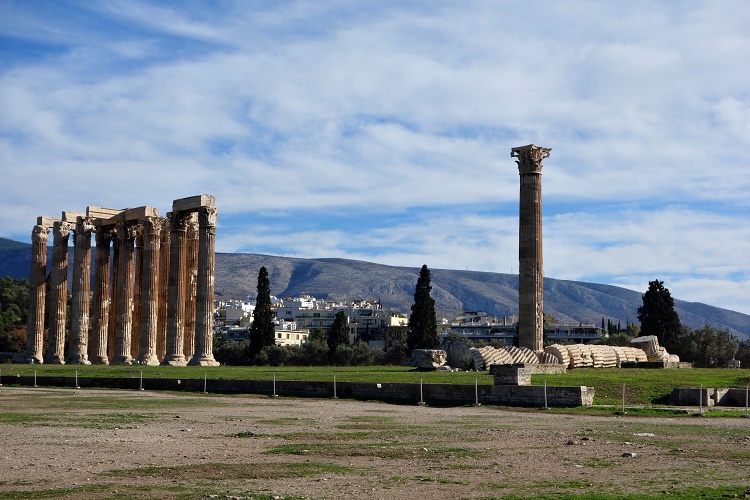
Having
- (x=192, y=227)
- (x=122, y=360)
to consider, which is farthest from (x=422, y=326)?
(x=122, y=360)

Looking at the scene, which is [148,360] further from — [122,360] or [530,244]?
[530,244]

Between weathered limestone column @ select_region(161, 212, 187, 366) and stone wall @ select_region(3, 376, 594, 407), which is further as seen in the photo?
weathered limestone column @ select_region(161, 212, 187, 366)

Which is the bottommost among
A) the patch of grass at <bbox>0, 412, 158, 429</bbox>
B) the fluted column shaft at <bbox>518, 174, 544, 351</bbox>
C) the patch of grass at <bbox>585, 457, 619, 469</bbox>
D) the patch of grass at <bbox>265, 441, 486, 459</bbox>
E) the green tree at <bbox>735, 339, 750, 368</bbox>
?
the patch of grass at <bbox>0, 412, 158, 429</bbox>

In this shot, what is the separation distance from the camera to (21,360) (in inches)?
3051

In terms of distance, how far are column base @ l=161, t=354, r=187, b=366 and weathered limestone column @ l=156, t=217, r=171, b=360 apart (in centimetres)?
294

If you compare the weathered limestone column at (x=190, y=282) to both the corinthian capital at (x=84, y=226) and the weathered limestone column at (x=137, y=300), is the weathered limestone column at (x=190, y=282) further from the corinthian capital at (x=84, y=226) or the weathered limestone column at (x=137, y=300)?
the corinthian capital at (x=84, y=226)

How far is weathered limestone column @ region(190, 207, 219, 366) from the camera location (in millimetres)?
64875

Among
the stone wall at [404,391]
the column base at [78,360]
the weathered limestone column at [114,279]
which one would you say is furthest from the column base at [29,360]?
the stone wall at [404,391]

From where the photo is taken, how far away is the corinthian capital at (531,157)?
52.3m

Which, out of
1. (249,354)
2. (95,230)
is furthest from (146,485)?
(249,354)

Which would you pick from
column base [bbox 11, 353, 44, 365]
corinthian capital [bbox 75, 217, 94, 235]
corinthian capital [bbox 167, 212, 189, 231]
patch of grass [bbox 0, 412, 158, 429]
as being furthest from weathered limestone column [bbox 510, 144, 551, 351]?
column base [bbox 11, 353, 44, 365]

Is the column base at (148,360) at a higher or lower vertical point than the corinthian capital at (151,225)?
lower

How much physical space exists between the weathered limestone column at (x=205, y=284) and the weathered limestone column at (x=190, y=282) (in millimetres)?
1762

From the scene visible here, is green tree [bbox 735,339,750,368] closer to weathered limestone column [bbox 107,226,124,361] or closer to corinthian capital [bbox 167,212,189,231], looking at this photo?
corinthian capital [bbox 167,212,189,231]
